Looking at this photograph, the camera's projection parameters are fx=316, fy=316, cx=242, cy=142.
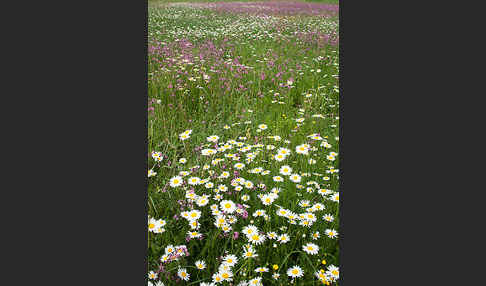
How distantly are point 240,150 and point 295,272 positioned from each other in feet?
3.07

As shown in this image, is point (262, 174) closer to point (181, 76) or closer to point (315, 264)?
point (315, 264)

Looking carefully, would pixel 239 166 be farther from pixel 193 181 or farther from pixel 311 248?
pixel 311 248

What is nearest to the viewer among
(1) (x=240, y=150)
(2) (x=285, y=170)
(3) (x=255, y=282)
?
(3) (x=255, y=282)

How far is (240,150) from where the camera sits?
7.25 ft

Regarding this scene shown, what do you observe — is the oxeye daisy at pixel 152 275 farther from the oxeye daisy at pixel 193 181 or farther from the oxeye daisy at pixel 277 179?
the oxeye daisy at pixel 277 179

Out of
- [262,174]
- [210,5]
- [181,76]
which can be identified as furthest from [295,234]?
[210,5]

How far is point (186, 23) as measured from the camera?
353 centimetres

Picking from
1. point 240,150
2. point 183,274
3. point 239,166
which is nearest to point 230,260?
point 183,274

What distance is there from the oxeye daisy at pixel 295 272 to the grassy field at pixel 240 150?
1 cm

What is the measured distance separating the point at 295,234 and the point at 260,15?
2.87 metres

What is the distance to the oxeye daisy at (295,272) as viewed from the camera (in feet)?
4.92

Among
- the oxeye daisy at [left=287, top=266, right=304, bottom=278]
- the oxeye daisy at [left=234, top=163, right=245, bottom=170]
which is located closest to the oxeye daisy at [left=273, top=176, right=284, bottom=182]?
the oxeye daisy at [left=234, top=163, right=245, bottom=170]

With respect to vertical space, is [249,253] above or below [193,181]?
below

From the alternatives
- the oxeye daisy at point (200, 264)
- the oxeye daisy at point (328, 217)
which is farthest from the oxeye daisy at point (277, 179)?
the oxeye daisy at point (200, 264)
